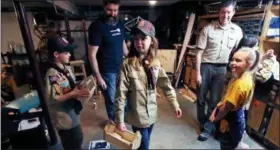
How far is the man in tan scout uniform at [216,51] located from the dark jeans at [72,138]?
716mm

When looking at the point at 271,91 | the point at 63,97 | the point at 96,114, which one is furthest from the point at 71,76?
the point at 271,91

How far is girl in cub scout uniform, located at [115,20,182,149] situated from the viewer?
0.56 m

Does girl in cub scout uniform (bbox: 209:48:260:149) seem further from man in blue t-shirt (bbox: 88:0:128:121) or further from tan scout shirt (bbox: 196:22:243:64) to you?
man in blue t-shirt (bbox: 88:0:128:121)

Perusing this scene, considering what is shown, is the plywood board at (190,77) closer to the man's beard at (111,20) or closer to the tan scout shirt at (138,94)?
the tan scout shirt at (138,94)

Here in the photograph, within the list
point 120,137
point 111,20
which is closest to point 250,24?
point 111,20

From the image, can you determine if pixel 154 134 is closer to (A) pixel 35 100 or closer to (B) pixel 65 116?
(B) pixel 65 116

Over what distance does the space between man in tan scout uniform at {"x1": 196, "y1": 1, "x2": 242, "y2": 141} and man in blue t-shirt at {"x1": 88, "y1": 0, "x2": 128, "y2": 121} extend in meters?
0.25

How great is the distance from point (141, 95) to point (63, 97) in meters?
0.32

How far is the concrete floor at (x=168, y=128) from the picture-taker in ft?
2.42

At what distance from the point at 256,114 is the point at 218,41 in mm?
347

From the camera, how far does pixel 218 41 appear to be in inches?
20.0

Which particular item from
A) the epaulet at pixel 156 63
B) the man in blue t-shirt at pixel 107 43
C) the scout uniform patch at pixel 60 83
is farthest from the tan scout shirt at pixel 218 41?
the scout uniform patch at pixel 60 83

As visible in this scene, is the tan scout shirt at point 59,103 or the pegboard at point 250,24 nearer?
the pegboard at point 250,24

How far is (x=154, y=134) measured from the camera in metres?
1.09
